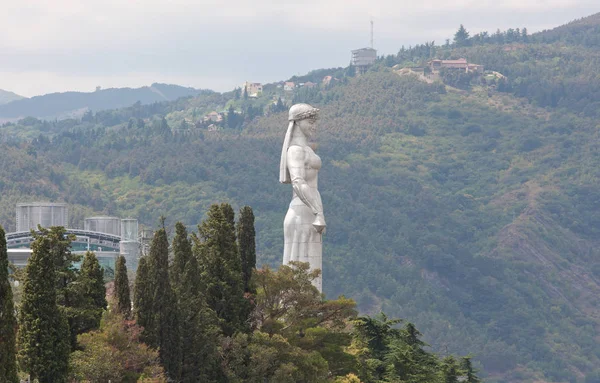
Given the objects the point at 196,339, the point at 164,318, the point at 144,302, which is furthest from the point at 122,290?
the point at 196,339

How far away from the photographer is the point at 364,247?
199 metres

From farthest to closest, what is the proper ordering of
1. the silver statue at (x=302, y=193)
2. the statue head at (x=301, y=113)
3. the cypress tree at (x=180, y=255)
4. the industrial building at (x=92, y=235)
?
the industrial building at (x=92, y=235)
the statue head at (x=301, y=113)
the silver statue at (x=302, y=193)
the cypress tree at (x=180, y=255)

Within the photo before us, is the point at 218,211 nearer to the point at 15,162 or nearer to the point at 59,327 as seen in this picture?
the point at 59,327

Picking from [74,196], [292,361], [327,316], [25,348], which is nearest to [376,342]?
[327,316]

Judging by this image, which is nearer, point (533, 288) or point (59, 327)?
point (59, 327)

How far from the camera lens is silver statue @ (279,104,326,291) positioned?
40469 millimetres

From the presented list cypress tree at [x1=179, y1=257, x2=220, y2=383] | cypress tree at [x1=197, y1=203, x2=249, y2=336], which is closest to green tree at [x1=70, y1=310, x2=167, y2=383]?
cypress tree at [x1=179, y1=257, x2=220, y2=383]

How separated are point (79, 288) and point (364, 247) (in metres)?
165

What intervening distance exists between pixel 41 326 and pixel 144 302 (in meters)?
5.00

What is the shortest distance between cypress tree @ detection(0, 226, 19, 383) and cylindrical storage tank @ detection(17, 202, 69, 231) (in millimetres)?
74403

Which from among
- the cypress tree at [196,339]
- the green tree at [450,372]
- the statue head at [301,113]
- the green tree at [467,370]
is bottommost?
the green tree at [467,370]

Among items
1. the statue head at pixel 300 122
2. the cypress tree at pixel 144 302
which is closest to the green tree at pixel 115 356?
the cypress tree at pixel 144 302

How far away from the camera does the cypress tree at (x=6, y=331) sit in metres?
26.7

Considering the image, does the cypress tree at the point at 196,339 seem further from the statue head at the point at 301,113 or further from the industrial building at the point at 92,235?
the industrial building at the point at 92,235
